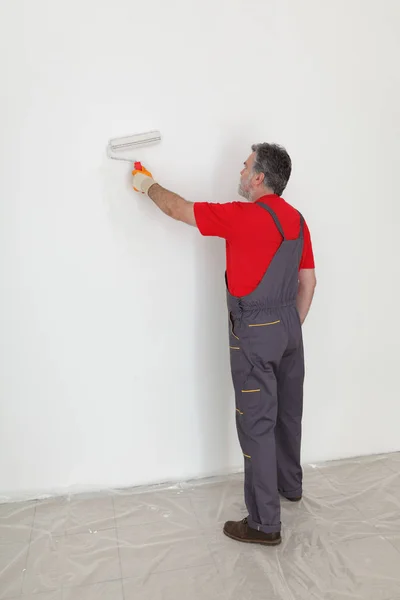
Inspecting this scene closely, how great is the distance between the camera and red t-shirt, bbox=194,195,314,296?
6.89ft

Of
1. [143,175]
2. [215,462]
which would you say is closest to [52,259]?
[143,175]

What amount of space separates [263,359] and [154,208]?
29.8 inches

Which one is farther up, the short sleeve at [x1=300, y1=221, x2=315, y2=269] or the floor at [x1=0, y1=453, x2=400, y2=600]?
the short sleeve at [x1=300, y1=221, x2=315, y2=269]

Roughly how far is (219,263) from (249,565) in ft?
3.88

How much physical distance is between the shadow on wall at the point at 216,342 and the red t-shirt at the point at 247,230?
1.05 feet

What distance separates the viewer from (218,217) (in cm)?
211

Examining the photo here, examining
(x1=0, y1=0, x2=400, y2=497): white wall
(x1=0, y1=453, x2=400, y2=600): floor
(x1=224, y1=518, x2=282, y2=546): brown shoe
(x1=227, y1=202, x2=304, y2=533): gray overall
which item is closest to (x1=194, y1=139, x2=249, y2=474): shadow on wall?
(x1=0, y1=0, x2=400, y2=497): white wall

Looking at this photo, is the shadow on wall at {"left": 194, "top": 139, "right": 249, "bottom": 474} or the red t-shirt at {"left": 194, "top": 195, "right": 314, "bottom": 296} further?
the shadow on wall at {"left": 194, "top": 139, "right": 249, "bottom": 474}

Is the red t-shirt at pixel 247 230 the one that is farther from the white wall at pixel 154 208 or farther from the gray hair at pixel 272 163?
the white wall at pixel 154 208

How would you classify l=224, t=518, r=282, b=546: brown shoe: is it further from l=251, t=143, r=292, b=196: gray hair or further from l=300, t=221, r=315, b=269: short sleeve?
l=251, t=143, r=292, b=196: gray hair

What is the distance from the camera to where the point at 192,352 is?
8.42ft

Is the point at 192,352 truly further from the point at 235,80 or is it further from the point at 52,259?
the point at 235,80

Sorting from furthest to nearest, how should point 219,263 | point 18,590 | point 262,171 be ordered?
point 219,263 < point 262,171 < point 18,590

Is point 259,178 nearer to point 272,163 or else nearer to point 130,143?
point 272,163
